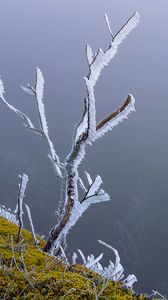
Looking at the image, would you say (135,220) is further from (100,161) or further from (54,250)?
(54,250)

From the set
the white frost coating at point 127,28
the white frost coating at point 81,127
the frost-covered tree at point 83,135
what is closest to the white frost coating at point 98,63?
the frost-covered tree at point 83,135

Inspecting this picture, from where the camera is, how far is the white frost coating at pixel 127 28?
3.35 m

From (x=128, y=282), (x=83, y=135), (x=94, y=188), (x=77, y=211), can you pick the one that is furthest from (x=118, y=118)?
(x=128, y=282)

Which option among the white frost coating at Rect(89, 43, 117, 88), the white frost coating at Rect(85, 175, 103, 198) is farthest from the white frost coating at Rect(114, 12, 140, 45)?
the white frost coating at Rect(85, 175, 103, 198)

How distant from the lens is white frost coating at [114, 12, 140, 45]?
3350mm

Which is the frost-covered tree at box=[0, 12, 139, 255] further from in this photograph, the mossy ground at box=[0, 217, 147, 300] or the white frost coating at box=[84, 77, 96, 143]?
the mossy ground at box=[0, 217, 147, 300]

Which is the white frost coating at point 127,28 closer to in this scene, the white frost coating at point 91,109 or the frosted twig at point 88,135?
the frosted twig at point 88,135

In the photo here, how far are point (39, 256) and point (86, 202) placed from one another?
0.52m

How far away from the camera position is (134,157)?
9538cm

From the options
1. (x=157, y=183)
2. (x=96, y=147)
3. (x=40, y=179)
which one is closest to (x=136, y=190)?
(x=157, y=183)

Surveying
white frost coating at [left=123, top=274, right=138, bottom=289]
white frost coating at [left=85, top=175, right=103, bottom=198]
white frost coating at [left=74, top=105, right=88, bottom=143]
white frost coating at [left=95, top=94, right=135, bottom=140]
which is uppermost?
white frost coating at [left=95, top=94, right=135, bottom=140]

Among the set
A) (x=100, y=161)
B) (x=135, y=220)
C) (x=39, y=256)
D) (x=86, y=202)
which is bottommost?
(x=135, y=220)

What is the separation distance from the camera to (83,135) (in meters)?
3.29

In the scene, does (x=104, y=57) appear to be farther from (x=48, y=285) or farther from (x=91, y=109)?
(x=48, y=285)
